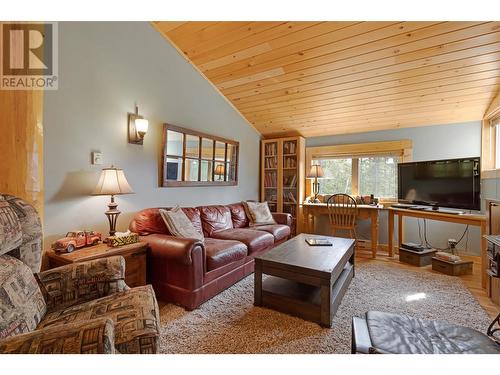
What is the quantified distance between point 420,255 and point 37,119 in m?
4.15

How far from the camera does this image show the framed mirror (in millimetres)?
2803

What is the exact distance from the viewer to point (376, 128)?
12.4 feet

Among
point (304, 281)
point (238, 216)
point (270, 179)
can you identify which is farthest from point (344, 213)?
point (304, 281)

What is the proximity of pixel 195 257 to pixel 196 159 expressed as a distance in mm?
1600

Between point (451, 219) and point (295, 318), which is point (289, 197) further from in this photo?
point (295, 318)

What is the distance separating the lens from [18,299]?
107 cm

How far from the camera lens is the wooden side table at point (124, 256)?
1655mm

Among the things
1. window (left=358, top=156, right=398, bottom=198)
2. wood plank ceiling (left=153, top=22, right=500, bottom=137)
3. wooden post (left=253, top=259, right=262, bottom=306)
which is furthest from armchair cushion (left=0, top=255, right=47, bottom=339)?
window (left=358, top=156, right=398, bottom=198)

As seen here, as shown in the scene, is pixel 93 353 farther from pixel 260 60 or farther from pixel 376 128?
pixel 376 128

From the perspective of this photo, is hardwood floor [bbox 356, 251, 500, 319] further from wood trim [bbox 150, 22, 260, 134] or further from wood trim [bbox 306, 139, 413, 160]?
wood trim [bbox 150, 22, 260, 134]

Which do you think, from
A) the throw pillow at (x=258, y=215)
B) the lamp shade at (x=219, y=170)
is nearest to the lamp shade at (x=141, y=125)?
the lamp shade at (x=219, y=170)

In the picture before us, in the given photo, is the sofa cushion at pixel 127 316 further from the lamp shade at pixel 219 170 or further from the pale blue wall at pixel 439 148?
the pale blue wall at pixel 439 148

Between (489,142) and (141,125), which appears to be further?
(489,142)
